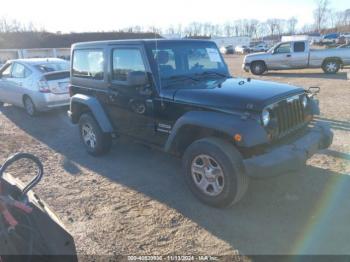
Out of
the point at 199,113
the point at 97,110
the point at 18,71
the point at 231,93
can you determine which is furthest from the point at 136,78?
the point at 18,71

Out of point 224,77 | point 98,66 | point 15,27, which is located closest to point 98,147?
point 98,66

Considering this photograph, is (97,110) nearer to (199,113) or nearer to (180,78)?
(180,78)

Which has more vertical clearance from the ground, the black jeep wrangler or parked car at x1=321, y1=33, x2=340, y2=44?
the black jeep wrangler

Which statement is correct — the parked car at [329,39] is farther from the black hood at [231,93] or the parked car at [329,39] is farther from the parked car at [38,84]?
the black hood at [231,93]

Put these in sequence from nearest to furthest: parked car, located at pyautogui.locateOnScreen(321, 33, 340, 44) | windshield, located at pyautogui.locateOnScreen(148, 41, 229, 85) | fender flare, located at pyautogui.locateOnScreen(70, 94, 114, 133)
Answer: windshield, located at pyautogui.locateOnScreen(148, 41, 229, 85)
fender flare, located at pyautogui.locateOnScreen(70, 94, 114, 133)
parked car, located at pyautogui.locateOnScreen(321, 33, 340, 44)

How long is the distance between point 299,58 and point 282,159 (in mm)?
16437

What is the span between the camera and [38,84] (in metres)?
9.26

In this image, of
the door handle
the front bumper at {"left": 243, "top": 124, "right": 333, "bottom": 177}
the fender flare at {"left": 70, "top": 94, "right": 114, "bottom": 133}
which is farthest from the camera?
the fender flare at {"left": 70, "top": 94, "right": 114, "bottom": 133}

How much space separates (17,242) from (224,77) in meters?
3.87

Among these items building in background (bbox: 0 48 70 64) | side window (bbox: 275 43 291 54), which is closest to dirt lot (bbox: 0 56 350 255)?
side window (bbox: 275 43 291 54)

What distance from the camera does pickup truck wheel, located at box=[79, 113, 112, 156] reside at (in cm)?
597

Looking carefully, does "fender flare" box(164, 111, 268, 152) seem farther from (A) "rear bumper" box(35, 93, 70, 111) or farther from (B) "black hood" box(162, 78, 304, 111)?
(A) "rear bumper" box(35, 93, 70, 111)

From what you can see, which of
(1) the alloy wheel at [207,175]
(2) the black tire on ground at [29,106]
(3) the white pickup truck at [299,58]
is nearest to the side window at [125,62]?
(1) the alloy wheel at [207,175]

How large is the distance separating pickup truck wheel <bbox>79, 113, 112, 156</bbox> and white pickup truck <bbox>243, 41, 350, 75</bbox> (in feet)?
49.6
